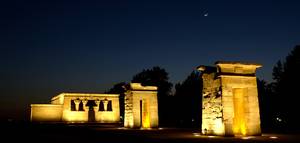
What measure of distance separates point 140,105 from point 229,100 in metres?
11.1

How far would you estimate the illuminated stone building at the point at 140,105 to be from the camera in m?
25.2

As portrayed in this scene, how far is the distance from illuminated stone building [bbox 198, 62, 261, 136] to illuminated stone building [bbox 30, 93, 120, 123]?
22.2 metres

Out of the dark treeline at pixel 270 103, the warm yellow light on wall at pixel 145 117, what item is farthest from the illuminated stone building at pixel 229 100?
the warm yellow light on wall at pixel 145 117

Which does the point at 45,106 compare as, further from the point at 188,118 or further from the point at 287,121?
the point at 287,121

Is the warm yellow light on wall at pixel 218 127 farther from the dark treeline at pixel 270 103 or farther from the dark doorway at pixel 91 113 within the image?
the dark doorway at pixel 91 113

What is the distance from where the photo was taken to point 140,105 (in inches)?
1023

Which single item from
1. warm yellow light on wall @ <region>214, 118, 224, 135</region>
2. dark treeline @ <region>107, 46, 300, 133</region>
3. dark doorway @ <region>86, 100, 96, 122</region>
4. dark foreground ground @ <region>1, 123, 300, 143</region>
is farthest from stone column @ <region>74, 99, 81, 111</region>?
warm yellow light on wall @ <region>214, 118, 224, 135</region>

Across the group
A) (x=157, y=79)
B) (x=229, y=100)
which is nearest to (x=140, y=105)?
(x=229, y=100)

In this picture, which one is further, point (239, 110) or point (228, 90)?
point (239, 110)

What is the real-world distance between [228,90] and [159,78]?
138 feet

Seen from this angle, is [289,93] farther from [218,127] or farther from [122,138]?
[122,138]

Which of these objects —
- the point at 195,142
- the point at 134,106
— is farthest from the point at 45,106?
the point at 195,142

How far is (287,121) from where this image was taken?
93.7ft

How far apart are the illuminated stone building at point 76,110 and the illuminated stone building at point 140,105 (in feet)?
39.3
